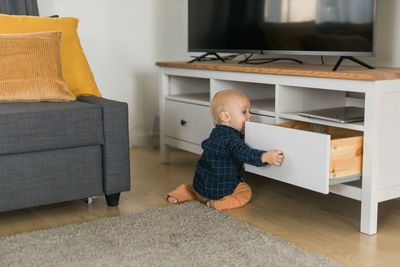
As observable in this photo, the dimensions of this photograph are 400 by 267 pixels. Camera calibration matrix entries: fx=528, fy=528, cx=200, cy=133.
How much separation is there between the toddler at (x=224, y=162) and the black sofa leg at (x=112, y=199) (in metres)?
0.23

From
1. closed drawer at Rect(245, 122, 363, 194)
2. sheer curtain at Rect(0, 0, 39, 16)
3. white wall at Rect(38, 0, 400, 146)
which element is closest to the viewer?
closed drawer at Rect(245, 122, 363, 194)

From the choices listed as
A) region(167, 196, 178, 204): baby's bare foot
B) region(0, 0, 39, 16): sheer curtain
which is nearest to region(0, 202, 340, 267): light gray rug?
region(167, 196, 178, 204): baby's bare foot

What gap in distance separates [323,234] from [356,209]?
340mm

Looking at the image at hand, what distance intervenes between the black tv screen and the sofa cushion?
868 mm

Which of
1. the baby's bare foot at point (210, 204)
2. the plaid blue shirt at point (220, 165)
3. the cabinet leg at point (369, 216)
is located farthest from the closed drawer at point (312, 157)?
the baby's bare foot at point (210, 204)

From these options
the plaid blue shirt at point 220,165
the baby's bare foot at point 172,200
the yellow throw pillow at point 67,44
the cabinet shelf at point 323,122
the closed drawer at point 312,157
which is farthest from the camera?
the yellow throw pillow at point 67,44

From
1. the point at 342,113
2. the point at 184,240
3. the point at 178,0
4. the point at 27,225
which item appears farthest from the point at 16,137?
the point at 178,0

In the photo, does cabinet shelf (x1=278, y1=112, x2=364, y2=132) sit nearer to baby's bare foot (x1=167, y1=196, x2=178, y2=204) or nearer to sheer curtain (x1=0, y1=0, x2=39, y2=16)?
baby's bare foot (x1=167, y1=196, x2=178, y2=204)

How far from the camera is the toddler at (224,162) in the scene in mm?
2133

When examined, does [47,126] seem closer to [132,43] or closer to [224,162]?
[224,162]

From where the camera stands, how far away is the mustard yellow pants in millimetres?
2135

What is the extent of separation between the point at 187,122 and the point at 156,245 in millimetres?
1137

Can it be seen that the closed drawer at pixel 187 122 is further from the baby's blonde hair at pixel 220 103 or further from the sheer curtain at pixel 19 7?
the sheer curtain at pixel 19 7

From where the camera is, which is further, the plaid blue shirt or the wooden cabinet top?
the plaid blue shirt
